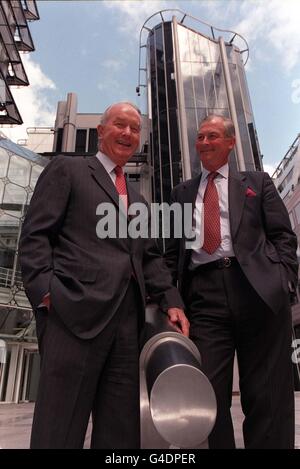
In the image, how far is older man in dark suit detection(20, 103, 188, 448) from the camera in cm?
132

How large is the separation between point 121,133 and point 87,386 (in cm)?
114

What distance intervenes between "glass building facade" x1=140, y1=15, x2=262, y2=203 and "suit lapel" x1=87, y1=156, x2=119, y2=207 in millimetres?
14190

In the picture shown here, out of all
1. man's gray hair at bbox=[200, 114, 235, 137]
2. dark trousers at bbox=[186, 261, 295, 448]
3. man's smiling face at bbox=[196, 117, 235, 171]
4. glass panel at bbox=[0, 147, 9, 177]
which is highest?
glass panel at bbox=[0, 147, 9, 177]

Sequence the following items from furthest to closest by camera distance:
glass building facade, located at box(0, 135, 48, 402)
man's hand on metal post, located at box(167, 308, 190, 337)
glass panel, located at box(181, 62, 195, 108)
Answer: glass panel, located at box(181, 62, 195, 108)
glass building facade, located at box(0, 135, 48, 402)
man's hand on metal post, located at box(167, 308, 190, 337)

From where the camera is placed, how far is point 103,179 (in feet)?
5.53

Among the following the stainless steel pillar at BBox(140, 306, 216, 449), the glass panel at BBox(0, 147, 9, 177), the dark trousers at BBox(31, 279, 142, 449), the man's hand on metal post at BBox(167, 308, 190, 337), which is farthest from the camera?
the glass panel at BBox(0, 147, 9, 177)

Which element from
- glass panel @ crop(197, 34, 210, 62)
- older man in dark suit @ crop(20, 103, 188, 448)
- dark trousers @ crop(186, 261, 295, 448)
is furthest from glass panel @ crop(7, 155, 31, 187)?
dark trousers @ crop(186, 261, 295, 448)

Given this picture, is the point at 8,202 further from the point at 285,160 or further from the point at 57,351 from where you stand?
the point at 285,160

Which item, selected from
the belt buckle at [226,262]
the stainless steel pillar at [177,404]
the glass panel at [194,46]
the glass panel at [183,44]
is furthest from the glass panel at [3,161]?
the stainless steel pillar at [177,404]

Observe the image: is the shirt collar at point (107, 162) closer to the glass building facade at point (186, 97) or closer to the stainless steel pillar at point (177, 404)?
the stainless steel pillar at point (177, 404)

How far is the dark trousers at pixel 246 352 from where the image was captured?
5.51ft

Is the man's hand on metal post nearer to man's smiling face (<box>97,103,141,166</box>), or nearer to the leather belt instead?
the leather belt

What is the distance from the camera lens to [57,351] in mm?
1339

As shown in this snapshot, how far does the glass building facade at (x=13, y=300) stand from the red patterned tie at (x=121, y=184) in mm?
12700
